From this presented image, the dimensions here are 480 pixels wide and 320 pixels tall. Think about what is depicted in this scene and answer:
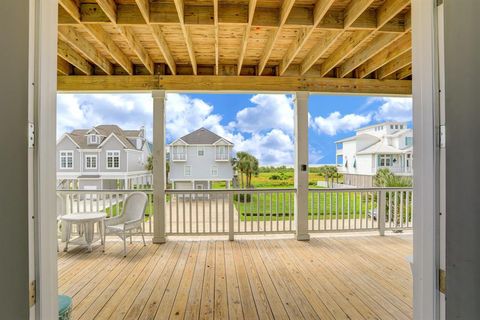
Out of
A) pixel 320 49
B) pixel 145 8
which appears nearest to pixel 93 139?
pixel 145 8

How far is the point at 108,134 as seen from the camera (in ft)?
15.1

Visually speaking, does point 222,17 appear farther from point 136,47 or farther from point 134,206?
point 134,206

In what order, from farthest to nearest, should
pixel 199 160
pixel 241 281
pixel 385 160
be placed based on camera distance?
pixel 385 160, pixel 199 160, pixel 241 281

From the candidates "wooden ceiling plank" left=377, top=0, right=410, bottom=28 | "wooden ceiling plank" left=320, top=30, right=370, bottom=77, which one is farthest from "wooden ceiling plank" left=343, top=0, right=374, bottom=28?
"wooden ceiling plank" left=320, top=30, right=370, bottom=77

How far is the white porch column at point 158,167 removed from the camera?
4.18 metres

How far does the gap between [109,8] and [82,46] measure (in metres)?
A: 1.00

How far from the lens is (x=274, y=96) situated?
468 cm

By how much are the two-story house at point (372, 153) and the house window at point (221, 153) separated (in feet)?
7.05

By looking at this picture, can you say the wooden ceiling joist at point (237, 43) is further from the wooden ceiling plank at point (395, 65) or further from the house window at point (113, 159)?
the house window at point (113, 159)

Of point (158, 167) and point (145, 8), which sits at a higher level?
point (145, 8)

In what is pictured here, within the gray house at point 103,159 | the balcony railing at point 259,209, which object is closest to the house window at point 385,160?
the balcony railing at point 259,209

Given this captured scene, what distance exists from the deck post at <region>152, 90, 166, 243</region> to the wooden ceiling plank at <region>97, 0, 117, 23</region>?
1622 millimetres
